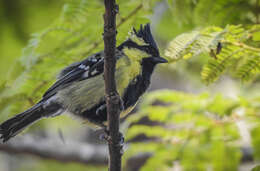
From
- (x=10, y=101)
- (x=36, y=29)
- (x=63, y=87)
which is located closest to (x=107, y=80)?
(x=63, y=87)

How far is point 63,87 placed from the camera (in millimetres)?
2547

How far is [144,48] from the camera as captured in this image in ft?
7.99

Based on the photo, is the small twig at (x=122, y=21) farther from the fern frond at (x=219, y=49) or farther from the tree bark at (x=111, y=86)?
the tree bark at (x=111, y=86)

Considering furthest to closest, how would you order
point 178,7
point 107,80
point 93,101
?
point 93,101 < point 178,7 < point 107,80

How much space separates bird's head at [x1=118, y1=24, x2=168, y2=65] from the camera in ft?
7.90

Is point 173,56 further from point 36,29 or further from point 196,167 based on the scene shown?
point 36,29

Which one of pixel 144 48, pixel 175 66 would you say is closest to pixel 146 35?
pixel 144 48

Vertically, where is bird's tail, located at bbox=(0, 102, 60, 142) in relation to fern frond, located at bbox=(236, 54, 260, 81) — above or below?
below

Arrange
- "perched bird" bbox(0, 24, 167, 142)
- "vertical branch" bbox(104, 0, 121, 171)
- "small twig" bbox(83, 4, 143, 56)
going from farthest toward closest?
"small twig" bbox(83, 4, 143, 56), "perched bird" bbox(0, 24, 167, 142), "vertical branch" bbox(104, 0, 121, 171)

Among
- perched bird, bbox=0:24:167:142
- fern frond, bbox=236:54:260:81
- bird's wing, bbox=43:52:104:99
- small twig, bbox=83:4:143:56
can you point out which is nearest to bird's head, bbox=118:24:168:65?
perched bird, bbox=0:24:167:142

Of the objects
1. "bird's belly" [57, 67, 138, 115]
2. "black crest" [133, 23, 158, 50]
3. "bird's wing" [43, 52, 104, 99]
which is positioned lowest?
"bird's belly" [57, 67, 138, 115]

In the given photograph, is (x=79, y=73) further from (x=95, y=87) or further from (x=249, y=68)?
(x=249, y=68)

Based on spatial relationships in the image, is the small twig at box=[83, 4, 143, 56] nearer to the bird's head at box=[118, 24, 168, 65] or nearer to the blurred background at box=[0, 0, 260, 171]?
the blurred background at box=[0, 0, 260, 171]

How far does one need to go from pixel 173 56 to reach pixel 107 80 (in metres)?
0.44
